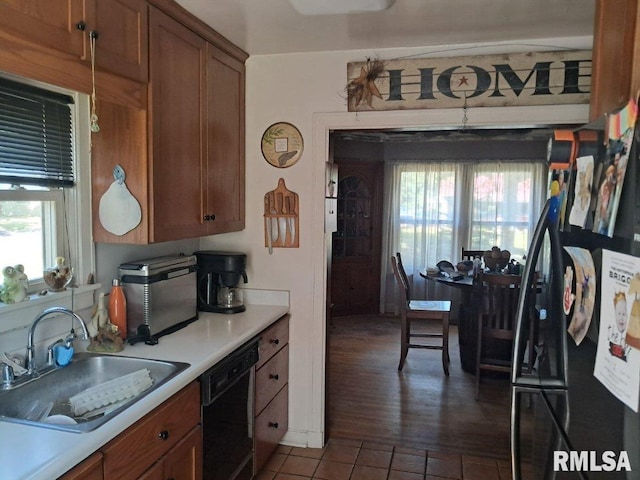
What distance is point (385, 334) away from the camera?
18.9 ft

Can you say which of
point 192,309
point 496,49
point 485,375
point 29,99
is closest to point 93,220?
point 29,99

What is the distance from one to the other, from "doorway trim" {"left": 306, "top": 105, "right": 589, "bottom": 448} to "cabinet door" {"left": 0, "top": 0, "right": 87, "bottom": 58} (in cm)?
147

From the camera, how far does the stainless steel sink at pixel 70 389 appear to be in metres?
1.53

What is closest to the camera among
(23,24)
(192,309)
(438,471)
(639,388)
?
(639,388)

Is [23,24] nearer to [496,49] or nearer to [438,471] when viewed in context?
[496,49]

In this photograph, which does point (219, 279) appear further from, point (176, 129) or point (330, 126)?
point (330, 126)

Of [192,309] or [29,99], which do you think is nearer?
[29,99]

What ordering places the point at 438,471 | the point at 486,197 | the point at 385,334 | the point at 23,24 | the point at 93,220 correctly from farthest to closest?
the point at 486,197 → the point at 385,334 → the point at 438,471 → the point at 93,220 → the point at 23,24

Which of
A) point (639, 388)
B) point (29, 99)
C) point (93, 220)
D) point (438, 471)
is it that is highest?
point (29, 99)

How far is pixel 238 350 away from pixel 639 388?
174 cm

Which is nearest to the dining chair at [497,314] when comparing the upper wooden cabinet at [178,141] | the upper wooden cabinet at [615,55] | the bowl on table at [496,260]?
the bowl on table at [496,260]

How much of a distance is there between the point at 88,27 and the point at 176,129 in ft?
2.05

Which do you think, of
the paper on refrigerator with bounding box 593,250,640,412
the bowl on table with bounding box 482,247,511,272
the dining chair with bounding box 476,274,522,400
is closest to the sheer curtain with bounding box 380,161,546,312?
the bowl on table with bounding box 482,247,511,272

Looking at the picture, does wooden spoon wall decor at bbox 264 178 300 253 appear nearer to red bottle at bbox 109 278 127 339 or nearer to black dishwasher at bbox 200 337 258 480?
black dishwasher at bbox 200 337 258 480
